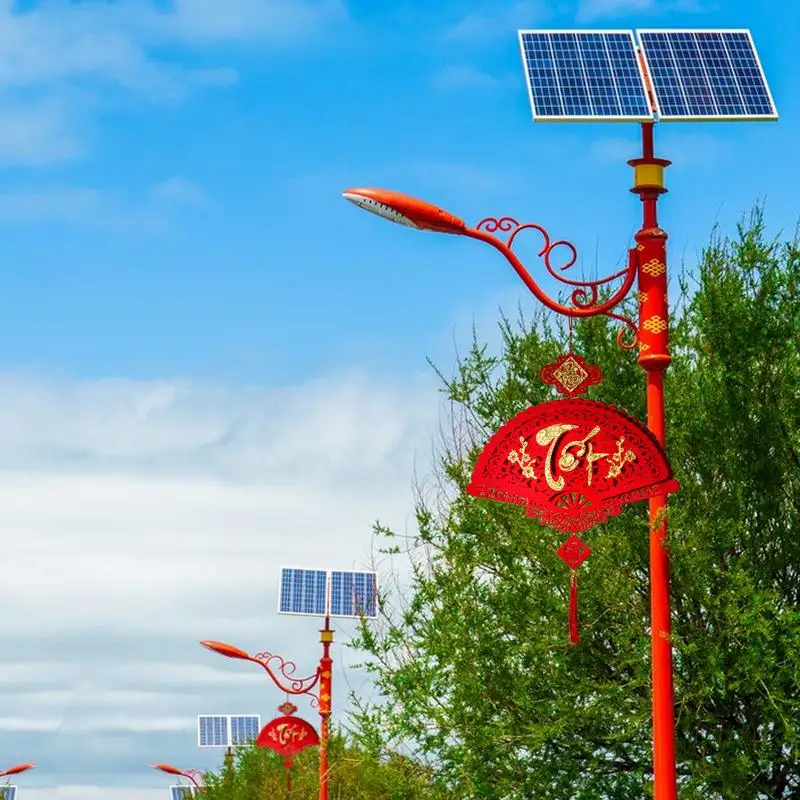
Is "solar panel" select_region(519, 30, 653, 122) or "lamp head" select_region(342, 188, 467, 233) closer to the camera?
"lamp head" select_region(342, 188, 467, 233)

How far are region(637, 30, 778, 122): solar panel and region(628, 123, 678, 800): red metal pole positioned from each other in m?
0.86

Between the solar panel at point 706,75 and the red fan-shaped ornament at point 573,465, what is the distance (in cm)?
247

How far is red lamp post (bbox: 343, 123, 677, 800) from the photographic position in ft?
34.7

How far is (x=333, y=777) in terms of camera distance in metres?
35.9

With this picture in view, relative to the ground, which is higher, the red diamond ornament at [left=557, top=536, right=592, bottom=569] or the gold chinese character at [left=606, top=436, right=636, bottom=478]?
the gold chinese character at [left=606, top=436, right=636, bottom=478]

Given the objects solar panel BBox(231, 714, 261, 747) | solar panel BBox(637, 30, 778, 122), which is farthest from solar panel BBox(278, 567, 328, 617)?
solar panel BBox(231, 714, 261, 747)

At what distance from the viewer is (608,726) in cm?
1686

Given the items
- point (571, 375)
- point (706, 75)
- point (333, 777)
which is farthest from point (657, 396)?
point (333, 777)

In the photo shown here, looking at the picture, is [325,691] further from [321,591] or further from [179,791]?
[179,791]

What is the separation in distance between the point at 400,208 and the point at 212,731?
147 ft

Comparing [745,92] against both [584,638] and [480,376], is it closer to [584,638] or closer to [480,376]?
[584,638]

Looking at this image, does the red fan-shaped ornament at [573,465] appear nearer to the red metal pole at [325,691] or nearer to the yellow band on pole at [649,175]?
the yellow band on pole at [649,175]

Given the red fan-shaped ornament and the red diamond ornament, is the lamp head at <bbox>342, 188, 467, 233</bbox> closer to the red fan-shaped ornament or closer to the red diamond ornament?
the red fan-shaped ornament

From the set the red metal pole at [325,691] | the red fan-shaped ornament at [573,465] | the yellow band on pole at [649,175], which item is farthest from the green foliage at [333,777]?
the yellow band on pole at [649,175]
